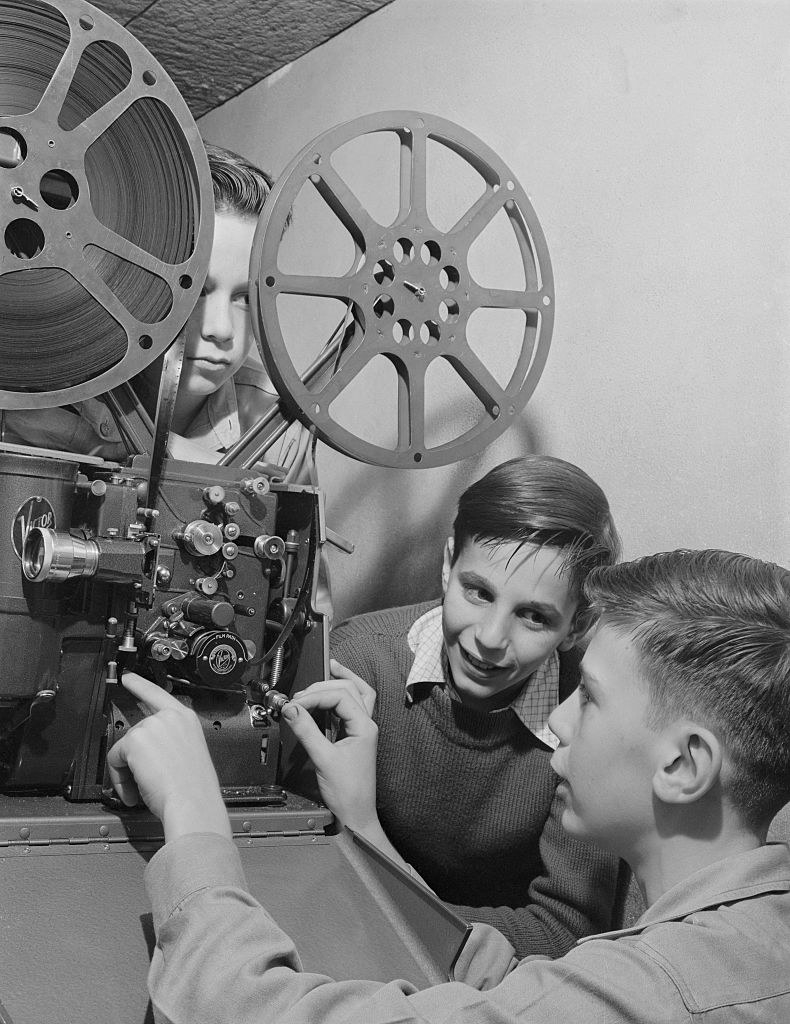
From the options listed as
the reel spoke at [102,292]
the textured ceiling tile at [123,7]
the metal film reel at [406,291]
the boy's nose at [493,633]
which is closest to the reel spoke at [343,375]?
the metal film reel at [406,291]

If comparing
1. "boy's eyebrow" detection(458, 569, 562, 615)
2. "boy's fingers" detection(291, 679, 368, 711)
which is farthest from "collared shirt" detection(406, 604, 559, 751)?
"boy's fingers" detection(291, 679, 368, 711)

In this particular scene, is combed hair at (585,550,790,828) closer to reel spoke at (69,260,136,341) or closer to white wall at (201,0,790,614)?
white wall at (201,0,790,614)

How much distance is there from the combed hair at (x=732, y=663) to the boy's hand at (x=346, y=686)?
0.41m

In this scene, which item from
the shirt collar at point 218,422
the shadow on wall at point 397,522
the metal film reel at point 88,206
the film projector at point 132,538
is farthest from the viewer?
the shadow on wall at point 397,522

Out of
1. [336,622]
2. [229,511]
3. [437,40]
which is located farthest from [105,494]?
[437,40]

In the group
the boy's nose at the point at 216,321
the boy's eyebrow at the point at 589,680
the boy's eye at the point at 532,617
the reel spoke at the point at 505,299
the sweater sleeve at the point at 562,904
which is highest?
the reel spoke at the point at 505,299

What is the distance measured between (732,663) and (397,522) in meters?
1.35

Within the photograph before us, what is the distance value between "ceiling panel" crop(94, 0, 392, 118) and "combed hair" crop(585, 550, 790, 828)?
178 cm

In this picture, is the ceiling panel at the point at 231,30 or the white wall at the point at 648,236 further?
the ceiling panel at the point at 231,30

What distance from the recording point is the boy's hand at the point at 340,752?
4.23ft

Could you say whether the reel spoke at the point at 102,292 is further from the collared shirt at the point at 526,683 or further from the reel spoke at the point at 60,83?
the collared shirt at the point at 526,683

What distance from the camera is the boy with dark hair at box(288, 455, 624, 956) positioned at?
1.45 m

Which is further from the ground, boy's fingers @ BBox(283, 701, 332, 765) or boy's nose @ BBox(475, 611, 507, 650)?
boy's nose @ BBox(475, 611, 507, 650)

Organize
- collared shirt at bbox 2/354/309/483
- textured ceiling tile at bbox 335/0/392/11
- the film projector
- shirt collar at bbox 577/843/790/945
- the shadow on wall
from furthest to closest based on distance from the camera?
textured ceiling tile at bbox 335/0/392/11 < the shadow on wall < collared shirt at bbox 2/354/309/483 < the film projector < shirt collar at bbox 577/843/790/945
